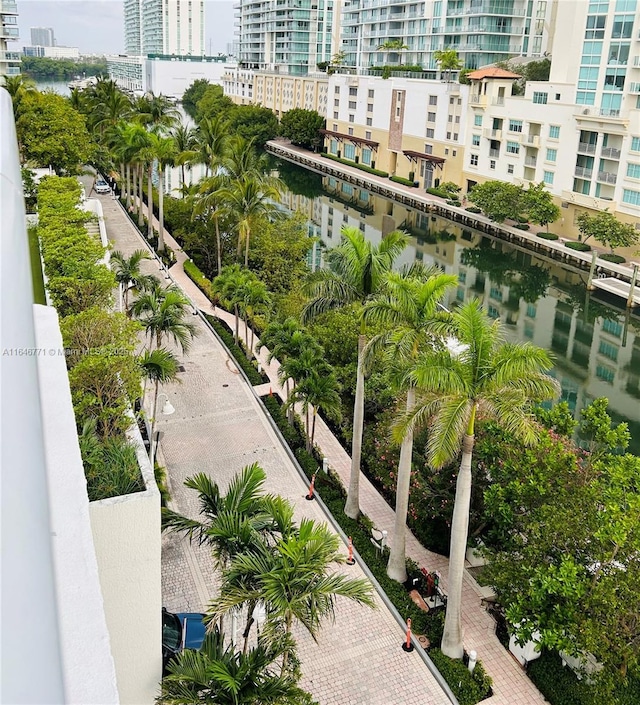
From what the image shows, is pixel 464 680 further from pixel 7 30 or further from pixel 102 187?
pixel 7 30

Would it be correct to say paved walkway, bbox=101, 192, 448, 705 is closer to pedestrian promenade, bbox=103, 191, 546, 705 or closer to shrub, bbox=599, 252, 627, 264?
pedestrian promenade, bbox=103, 191, 546, 705

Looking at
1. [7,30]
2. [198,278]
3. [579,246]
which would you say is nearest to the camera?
[198,278]

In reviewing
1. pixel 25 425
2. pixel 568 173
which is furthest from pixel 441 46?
pixel 25 425

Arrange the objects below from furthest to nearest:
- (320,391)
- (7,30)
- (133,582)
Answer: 1. (7,30)
2. (320,391)
3. (133,582)

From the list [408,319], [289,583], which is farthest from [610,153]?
[289,583]

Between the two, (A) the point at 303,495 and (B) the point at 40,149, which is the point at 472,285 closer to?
(B) the point at 40,149

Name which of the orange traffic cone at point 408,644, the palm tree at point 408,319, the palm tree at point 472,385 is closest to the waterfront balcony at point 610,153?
the palm tree at point 408,319

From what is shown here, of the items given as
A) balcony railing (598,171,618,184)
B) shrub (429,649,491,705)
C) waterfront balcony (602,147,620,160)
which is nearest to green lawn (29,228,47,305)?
shrub (429,649,491,705)
